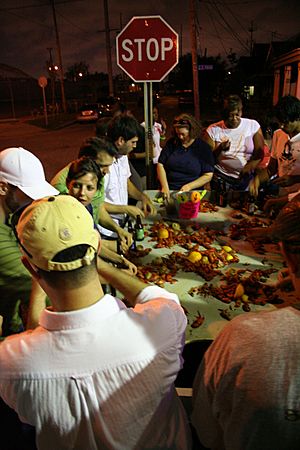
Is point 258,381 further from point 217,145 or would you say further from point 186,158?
point 217,145

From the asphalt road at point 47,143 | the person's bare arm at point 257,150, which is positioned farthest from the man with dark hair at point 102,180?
the asphalt road at point 47,143

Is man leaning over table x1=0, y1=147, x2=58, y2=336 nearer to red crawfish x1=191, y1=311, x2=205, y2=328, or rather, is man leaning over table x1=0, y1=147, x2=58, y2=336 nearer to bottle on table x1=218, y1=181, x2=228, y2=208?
red crawfish x1=191, y1=311, x2=205, y2=328

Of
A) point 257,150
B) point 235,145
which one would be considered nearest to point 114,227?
point 235,145

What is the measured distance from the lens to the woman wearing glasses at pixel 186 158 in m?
4.43

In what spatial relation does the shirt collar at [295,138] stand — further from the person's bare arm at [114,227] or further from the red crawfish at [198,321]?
the red crawfish at [198,321]

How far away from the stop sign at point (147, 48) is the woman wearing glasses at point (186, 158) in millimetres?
654

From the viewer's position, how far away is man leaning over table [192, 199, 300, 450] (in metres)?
1.05

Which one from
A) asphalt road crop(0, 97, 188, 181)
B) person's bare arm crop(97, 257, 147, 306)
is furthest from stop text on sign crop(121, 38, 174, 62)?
asphalt road crop(0, 97, 188, 181)

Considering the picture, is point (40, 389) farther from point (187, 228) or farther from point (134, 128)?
point (134, 128)

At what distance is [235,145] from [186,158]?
3.15 ft

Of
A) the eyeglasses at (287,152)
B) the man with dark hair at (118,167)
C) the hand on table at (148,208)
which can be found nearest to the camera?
the man with dark hair at (118,167)

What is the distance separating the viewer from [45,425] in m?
1.19

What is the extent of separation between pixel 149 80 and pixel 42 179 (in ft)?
8.94

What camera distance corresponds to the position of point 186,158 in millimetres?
4527
